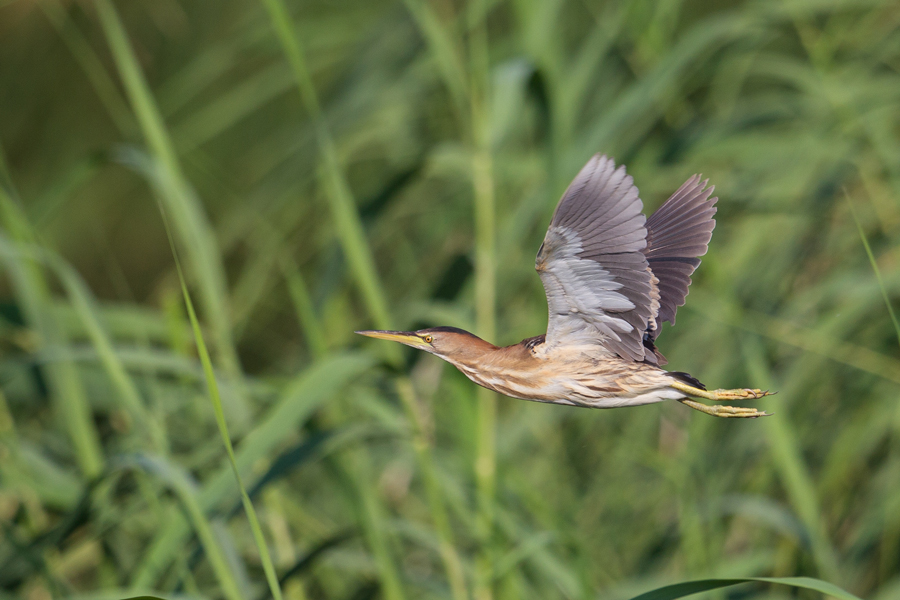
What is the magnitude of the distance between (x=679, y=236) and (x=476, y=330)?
23.8 inches

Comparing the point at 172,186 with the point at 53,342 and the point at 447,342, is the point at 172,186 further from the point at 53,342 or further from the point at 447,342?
the point at 447,342

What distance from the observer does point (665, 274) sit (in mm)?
739

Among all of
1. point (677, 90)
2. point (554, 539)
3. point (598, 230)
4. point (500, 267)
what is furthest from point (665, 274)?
point (677, 90)

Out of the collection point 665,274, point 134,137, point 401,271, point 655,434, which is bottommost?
point 655,434

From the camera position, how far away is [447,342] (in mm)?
773

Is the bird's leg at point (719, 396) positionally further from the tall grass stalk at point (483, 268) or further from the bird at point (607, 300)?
the tall grass stalk at point (483, 268)

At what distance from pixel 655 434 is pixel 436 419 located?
0.49 m

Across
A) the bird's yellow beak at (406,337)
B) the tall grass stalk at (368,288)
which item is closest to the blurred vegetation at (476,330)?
the tall grass stalk at (368,288)

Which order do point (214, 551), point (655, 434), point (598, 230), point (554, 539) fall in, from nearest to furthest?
1. point (598, 230)
2. point (214, 551)
3. point (554, 539)
4. point (655, 434)

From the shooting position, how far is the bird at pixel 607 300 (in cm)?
62

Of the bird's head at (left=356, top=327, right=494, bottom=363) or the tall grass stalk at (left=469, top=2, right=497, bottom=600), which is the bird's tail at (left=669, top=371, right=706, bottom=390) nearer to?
the bird's head at (left=356, top=327, right=494, bottom=363)

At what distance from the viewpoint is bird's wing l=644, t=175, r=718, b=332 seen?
2.27ft

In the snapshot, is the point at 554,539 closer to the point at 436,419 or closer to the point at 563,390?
the point at 563,390

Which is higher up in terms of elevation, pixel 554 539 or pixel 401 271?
pixel 401 271
